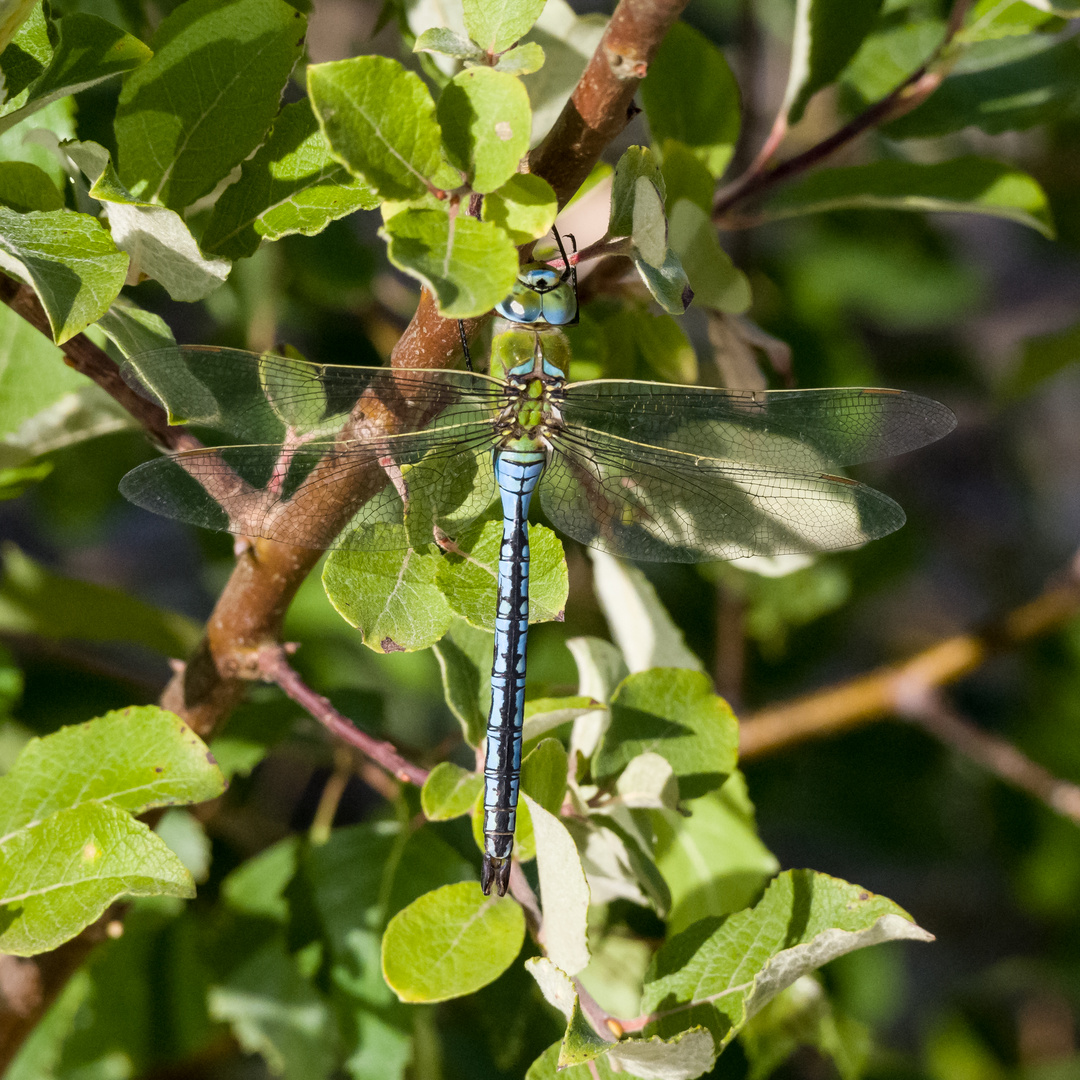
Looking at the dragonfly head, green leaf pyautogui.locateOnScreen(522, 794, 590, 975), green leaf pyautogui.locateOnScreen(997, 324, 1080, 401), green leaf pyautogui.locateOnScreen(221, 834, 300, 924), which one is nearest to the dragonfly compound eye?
the dragonfly head

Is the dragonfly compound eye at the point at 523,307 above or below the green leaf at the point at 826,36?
below

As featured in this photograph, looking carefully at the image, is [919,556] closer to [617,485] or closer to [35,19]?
[617,485]

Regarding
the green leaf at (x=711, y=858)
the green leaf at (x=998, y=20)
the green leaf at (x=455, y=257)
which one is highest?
the green leaf at (x=998, y=20)

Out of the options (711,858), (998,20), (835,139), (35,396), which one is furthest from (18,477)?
(998,20)

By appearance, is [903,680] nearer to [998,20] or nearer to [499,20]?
[998,20]

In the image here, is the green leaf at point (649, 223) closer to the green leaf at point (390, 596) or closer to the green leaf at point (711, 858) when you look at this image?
the green leaf at point (390, 596)

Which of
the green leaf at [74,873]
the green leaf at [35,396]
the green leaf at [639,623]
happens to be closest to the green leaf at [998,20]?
the green leaf at [639,623]

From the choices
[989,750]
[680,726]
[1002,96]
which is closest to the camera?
[680,726]
